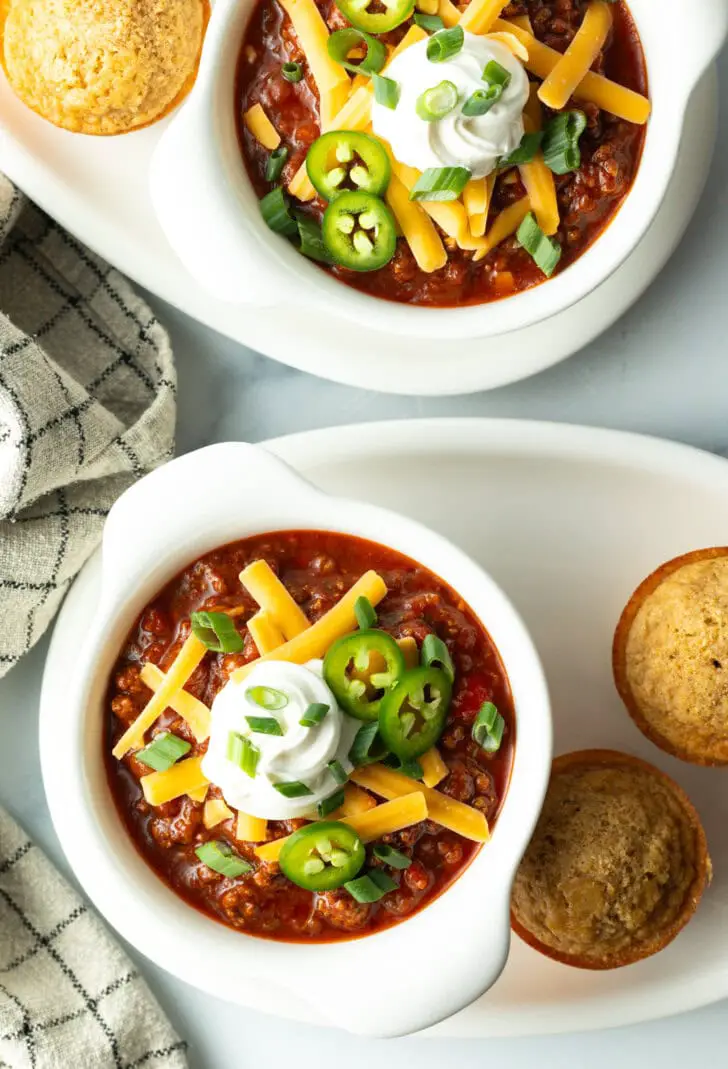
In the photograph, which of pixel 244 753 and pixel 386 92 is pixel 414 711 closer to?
pixel 244 753

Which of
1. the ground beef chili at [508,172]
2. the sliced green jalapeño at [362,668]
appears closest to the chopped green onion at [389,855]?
the sliced green jalapeño at [362,668]

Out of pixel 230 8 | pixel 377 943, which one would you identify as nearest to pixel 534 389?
pixel 230 8

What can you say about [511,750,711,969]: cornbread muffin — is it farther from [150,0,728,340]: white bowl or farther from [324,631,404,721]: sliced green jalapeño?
[150,0,728,340]: white bowl

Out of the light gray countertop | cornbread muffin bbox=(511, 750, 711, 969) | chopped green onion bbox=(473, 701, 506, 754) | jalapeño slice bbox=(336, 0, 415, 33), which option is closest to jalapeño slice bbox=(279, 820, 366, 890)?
chopped green onion bbox=(473, 701, 506, 754)

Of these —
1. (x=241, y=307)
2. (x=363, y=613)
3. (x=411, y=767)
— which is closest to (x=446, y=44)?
(x=241, y=307)

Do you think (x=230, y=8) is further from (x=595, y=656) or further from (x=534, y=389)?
(x=595, y=656)
